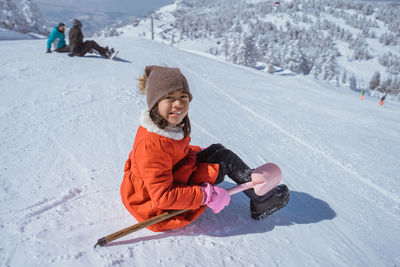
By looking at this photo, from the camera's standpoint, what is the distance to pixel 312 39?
9262 centimetres

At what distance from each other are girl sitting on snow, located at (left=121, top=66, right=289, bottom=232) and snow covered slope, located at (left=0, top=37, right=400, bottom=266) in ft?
0.53

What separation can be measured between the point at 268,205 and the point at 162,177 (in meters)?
0.84

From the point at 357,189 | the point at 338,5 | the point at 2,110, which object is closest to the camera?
the point at 357,189

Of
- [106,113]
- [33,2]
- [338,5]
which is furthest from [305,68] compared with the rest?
[338,5]

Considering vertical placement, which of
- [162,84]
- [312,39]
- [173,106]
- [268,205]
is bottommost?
[312,39]

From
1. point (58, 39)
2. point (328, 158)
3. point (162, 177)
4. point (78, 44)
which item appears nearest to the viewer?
point (162, 177)

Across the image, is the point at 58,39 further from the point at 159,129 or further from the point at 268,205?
the point at 268,205

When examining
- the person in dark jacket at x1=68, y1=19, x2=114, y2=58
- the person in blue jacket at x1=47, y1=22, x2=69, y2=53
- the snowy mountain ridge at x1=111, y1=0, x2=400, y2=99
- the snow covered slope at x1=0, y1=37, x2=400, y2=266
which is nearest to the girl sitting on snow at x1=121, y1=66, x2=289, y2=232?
the snow covered slope at x1=0, y1=37, x2=400, y2=266

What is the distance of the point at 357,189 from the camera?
7.64 feet

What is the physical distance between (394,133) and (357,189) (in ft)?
8.87

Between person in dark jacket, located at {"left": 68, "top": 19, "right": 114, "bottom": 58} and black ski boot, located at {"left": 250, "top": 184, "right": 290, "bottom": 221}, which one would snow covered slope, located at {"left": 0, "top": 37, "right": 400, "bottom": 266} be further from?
person in dark jacket, located at {"left": 68, "top": 19, "right": 114, "bottom": 58}

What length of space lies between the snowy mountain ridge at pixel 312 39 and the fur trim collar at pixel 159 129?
44505 millimetres

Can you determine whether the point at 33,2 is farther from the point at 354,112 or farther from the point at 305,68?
the point at 305,68

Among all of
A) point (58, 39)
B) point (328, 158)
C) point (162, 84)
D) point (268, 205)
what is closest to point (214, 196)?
point (268, 205)
